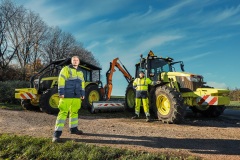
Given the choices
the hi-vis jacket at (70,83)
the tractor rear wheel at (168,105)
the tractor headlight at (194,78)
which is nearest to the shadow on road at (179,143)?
the hi-vis jacket at (70,83)

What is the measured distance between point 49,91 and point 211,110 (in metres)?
7.55

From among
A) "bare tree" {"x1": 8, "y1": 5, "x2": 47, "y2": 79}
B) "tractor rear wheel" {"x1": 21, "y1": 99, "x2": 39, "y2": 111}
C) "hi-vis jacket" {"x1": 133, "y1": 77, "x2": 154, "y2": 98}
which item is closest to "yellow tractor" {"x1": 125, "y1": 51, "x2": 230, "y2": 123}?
"hi-vis jacket" {"x1": 133, "y1": 77, "x2": 154, "y2": 98}

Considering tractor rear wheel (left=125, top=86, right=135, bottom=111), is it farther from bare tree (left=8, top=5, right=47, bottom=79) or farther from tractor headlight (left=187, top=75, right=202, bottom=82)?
bare tree (left=8, top=5, right=47, bottom=79)

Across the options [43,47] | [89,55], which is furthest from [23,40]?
[89,55]

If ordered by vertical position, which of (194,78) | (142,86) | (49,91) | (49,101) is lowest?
(49,101)

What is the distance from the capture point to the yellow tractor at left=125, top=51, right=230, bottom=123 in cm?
934

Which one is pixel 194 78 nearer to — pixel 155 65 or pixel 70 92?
pixel 155 65

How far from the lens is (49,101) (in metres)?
11.8

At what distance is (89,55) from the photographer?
46000 mm

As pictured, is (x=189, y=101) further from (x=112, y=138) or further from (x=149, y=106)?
(x=112, y=138)

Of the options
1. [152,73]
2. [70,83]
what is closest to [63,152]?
[70,83]

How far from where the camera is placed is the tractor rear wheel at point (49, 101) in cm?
1167

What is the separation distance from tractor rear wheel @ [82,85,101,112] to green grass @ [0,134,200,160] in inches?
296

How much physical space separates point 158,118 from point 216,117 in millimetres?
3523
